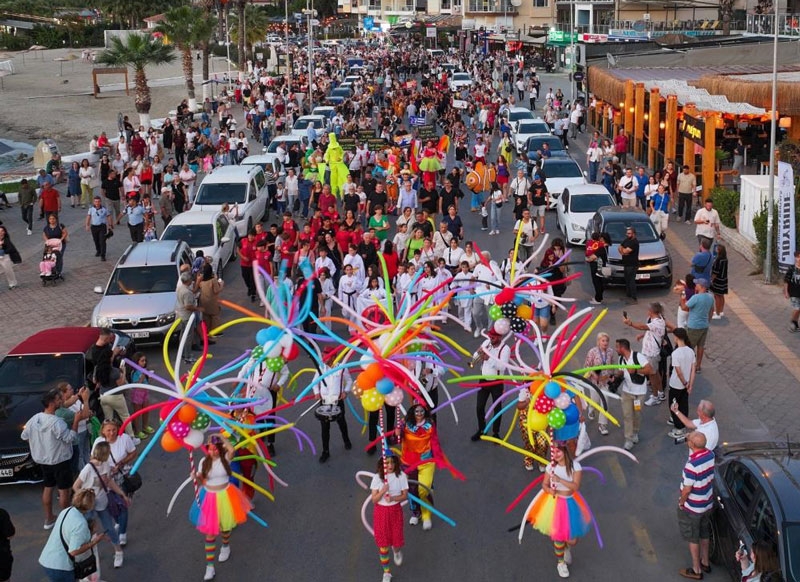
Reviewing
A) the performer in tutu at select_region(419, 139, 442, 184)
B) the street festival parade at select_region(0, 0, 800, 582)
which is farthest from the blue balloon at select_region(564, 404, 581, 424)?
the performer in tutu at select_region(419, 139, 442, 184)

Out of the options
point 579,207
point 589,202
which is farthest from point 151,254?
point 589,202

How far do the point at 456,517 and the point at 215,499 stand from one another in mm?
2693

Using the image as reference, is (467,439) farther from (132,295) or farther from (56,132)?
(56,132)

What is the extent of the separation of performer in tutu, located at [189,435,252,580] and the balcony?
99913mm

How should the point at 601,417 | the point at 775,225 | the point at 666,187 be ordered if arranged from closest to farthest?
the point at 601,417 < the point at 775,225 < the point at 666,187

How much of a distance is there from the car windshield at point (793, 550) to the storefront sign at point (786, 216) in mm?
11817

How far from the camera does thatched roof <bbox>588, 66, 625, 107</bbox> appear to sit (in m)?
35.5

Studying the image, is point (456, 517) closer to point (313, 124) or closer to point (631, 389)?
point (631, 389)

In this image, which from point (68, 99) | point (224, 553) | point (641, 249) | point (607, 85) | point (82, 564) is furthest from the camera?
point (68, 99)

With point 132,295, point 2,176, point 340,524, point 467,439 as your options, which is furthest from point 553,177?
point 2,176

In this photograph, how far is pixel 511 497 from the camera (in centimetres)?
1120

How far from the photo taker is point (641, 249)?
19047mm

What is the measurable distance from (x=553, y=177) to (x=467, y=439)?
1538cm

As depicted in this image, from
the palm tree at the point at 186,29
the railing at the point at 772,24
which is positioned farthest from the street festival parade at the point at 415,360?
the railing at the point at 772,24
